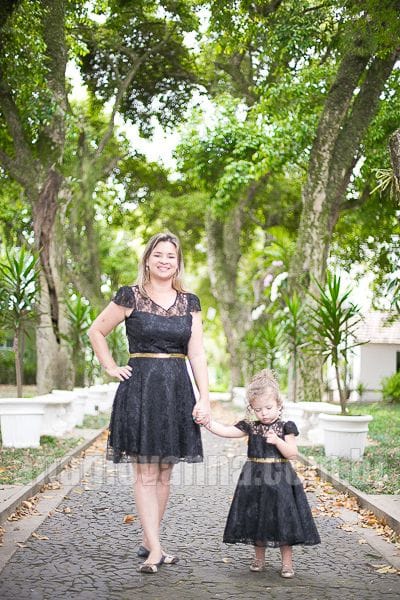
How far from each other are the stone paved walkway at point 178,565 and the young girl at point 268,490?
0.74 feet

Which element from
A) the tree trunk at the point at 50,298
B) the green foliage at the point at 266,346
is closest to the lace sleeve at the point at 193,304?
the tree trunk at the point at 50,298

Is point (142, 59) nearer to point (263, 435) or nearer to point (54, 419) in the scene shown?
point (54, 419)

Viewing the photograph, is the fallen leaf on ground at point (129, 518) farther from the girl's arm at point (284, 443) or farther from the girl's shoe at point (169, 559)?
the girl's arm at point (284, 443)

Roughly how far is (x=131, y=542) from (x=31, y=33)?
11.3 meters

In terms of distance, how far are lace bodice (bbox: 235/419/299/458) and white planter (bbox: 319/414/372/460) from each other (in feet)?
17.8

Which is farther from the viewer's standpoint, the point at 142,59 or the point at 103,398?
the point at 142,59

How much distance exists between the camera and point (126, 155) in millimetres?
25984

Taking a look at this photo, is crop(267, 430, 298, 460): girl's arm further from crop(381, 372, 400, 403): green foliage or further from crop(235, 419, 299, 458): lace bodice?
crop(381, 372, 400, 403): green foliage

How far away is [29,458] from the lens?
10000 millimetres

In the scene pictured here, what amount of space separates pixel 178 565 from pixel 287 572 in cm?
70

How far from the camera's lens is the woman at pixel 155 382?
5.18 m

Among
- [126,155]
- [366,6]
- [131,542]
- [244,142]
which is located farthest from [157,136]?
[131,542]

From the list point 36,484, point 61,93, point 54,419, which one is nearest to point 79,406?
point 54,419

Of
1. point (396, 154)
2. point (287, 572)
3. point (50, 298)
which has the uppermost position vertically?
point (396, 154)
